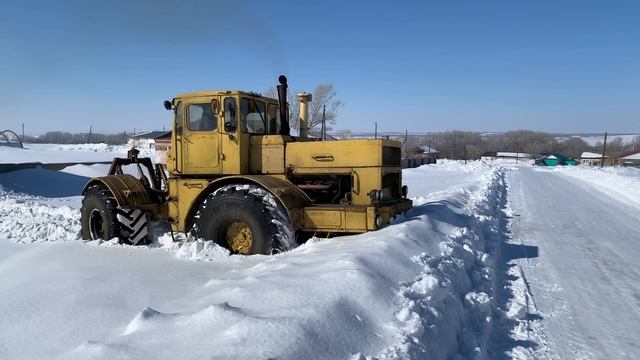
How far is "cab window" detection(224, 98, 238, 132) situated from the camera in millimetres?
7961

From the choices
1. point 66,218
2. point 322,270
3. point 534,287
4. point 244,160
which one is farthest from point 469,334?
point 66,218

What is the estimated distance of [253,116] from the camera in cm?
833

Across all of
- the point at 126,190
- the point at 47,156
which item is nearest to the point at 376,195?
the point at 126,190

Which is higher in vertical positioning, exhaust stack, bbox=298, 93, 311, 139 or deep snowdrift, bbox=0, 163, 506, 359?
exhaust stack, bbox=298, 93, 311, 139

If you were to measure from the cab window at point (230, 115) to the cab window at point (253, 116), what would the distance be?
0.42ft

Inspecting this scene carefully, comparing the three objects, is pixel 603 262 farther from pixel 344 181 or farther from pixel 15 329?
pixel 15 329

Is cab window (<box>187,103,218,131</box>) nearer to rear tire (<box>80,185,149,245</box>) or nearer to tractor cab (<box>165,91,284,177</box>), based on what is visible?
tractor cab (<box>165,91,284,177</box>)

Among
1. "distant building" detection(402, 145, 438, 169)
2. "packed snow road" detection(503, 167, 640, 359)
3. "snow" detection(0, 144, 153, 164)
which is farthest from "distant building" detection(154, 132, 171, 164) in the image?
"distant building" detection(402, 145, 438, 169)

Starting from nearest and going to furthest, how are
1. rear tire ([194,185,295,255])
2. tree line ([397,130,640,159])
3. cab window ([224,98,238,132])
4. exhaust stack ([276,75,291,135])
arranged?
Result: rear tire ([194,185,295,255]) → cab window ([224,98,238,132]) → exhaust stack ([276,75,291,135]) → tree line ([397,130,640,159])

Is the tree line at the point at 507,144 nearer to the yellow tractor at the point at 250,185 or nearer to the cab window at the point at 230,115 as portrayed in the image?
the yellow tractor at the point at 250,185

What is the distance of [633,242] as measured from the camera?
408 inches

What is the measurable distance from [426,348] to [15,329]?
346cm

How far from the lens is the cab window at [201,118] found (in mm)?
8156

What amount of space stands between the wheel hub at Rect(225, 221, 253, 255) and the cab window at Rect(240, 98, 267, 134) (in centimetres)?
159
